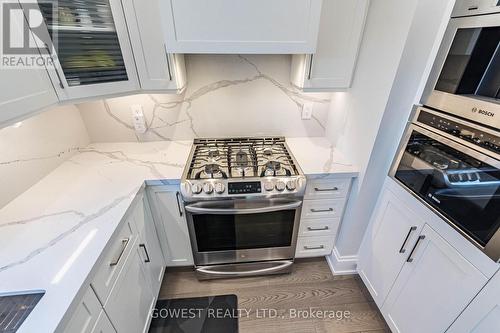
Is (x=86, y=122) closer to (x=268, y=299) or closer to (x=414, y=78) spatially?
(x=268, y=299)

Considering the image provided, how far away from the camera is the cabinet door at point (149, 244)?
128cm

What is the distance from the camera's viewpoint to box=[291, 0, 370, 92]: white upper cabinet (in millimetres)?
1241

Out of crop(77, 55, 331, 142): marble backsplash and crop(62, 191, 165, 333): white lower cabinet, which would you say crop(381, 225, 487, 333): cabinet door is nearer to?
crop(77, 55, 331, 142): marble backsplash

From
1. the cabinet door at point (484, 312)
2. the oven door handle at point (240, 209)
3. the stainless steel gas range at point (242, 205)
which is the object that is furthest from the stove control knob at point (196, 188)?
the cabinet door at point (484, 312)

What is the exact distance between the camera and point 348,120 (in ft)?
5.14

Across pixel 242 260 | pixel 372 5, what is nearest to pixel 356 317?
pixel 242 260

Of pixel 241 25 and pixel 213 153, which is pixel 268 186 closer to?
pixel 213 153

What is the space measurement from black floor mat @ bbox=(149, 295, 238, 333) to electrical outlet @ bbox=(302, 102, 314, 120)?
1.49 meters

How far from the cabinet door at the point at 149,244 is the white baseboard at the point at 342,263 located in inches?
51.8

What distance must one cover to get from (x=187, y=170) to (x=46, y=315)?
0.88 m

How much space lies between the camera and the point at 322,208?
160 cm

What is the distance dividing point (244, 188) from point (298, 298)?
978 mm

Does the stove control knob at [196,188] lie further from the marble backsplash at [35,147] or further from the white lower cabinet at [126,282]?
the marble backsplash at [35,147]

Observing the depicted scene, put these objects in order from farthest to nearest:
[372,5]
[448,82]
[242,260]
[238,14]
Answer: [242,260] < [372,5] < [238,14] < [448,82]
